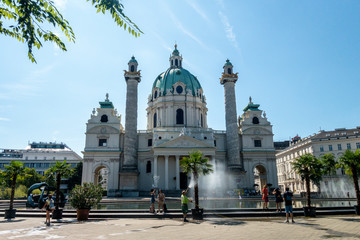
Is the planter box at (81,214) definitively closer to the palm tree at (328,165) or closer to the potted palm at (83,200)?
the potted palm at (83,200)

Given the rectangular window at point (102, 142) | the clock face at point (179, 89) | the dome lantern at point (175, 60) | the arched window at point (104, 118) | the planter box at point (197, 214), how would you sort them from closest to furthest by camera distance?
1. the planter box at point (197, 214)
2. the rectangular window at point (102, 142)
3. the arched window at point (104, 118)
4. the clock face at point (179, 89)
5. the dome lantern at point (175, 60)

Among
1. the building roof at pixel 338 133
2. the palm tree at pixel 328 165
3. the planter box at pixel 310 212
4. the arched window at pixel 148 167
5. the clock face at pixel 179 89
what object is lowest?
the planter box at pixel 310 212

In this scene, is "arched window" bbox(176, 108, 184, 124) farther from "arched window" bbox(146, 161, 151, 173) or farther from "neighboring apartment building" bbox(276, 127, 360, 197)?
"neighboring apartment building" bbox(276, 127, 360, 197)

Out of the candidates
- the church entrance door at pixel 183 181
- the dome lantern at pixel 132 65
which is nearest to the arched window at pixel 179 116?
the church entrance door at pixel 183 181

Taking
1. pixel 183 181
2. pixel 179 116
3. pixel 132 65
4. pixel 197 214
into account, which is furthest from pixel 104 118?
pixel 197 214

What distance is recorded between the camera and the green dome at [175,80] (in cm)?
6694

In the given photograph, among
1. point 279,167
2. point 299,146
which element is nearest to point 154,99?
point 299,146

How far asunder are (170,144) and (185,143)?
9.70 ft

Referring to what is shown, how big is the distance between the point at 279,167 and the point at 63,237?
82.7 metres

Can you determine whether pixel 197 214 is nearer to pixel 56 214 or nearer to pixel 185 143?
pixel 56 214

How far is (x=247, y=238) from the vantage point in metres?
9.99

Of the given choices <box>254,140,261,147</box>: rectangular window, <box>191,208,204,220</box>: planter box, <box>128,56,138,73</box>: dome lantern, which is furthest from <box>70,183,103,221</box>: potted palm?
<box>254,140,261,147</box>: rectangular window

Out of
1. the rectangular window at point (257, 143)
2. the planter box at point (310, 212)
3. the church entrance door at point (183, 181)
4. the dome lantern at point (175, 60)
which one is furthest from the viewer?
the dome lantern at point (175, 60)

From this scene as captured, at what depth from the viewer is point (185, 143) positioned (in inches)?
2110
